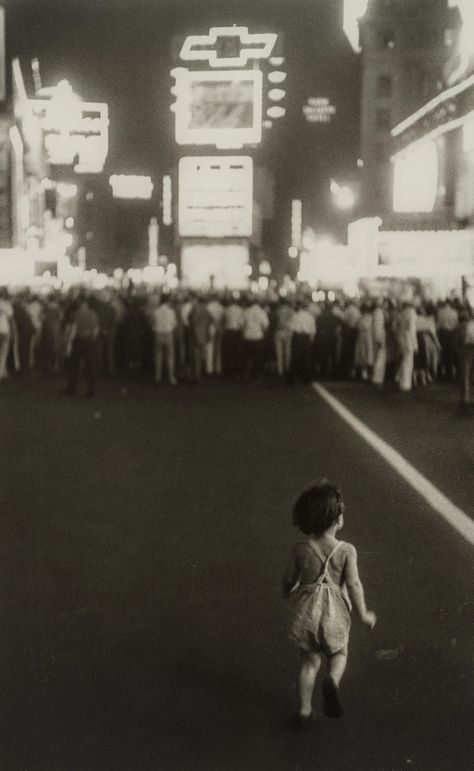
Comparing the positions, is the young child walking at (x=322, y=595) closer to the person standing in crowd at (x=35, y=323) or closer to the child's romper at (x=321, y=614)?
the child's romper at (x=321, y=614)

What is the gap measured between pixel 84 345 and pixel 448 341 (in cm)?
842

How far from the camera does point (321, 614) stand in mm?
5418

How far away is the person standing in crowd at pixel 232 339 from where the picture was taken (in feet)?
91.5

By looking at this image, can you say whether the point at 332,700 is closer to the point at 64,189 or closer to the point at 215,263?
the point at 215,263

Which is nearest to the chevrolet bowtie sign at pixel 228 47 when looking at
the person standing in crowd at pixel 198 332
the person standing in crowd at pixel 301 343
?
the person standing in crowd at pixel 198 332

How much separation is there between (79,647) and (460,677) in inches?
69.6

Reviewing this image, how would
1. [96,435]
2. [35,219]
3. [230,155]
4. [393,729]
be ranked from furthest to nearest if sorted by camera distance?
[35,219] < [230,155] < [96,435] < [393,729]

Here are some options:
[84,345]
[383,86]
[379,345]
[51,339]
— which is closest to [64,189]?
[383,86]

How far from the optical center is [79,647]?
22.1ft

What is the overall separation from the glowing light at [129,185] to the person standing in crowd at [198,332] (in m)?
111

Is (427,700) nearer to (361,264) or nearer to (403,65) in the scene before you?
(361,264)

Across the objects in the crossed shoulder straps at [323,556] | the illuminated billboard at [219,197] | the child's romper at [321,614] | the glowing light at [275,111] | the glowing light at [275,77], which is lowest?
the child's romper at [321,614]

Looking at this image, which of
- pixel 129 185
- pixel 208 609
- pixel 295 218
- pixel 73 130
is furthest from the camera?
pixel 129 185

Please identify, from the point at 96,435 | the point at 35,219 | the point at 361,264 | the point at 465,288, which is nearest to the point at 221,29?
the point at 35,219
